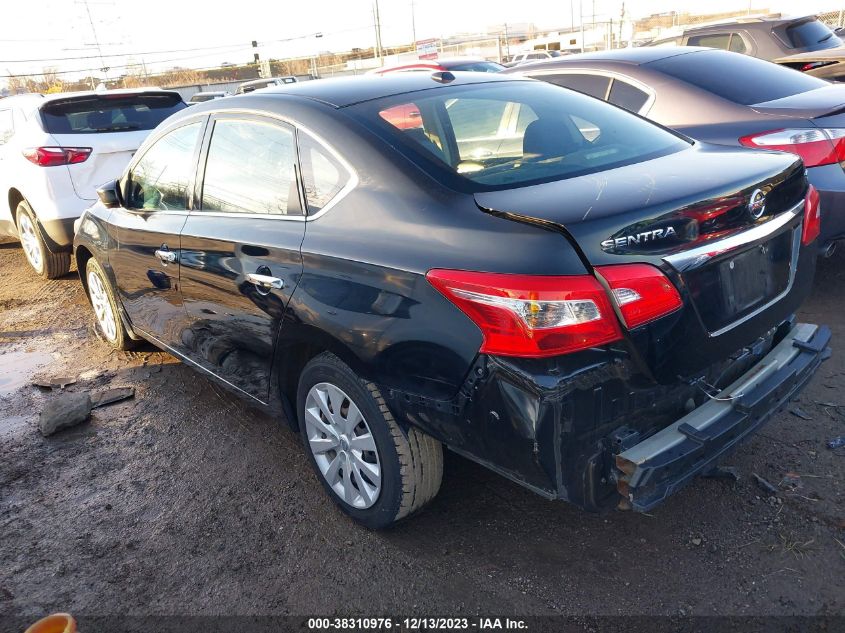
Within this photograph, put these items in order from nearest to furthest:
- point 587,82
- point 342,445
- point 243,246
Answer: point 342,445 → point 243,246 → point 587,82

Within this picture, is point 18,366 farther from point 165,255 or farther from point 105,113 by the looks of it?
point 105,113

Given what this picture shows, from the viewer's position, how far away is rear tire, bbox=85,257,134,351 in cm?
463

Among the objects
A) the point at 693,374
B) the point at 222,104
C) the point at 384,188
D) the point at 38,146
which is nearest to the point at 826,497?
the point at 693,374

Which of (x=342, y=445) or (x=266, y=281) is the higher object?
(x=266, y=281)

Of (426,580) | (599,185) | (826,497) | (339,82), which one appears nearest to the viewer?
(599,185)

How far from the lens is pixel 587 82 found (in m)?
5.30

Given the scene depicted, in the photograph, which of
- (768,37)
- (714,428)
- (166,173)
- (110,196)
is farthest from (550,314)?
(768,37)

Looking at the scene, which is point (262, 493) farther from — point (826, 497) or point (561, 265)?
point (826, 497)

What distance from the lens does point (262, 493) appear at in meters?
3.21

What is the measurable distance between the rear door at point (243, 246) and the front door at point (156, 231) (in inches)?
6.0

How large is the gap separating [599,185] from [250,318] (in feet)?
4.99

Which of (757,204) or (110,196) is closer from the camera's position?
(757,204)

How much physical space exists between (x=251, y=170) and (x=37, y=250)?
4.83 m

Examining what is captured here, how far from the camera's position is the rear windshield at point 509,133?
2561mm
